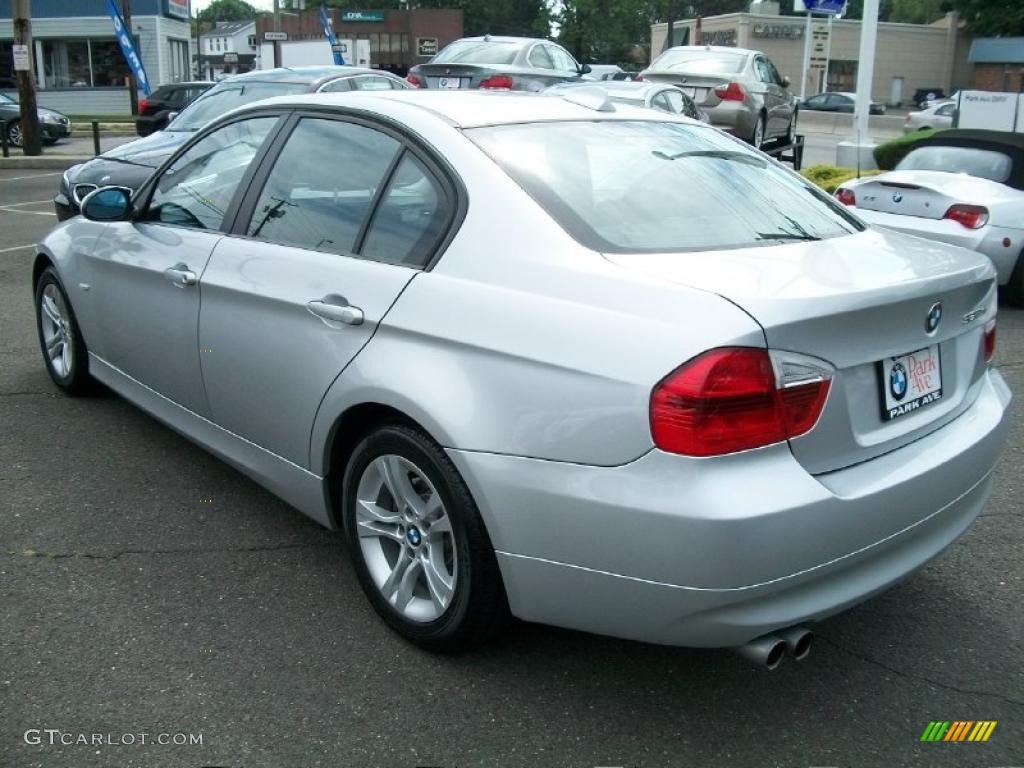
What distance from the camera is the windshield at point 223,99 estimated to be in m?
9.96

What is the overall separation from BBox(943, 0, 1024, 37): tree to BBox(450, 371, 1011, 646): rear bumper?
53.0m

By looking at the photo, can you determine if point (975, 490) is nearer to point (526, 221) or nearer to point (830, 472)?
point (830, 472)

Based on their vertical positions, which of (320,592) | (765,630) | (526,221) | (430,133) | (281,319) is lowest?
(320,592)

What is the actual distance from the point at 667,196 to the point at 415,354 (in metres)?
0.97

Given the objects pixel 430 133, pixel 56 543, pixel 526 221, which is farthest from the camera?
pixel 56 543

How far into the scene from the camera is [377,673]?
122 inches

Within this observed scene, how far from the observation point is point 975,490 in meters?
3.12

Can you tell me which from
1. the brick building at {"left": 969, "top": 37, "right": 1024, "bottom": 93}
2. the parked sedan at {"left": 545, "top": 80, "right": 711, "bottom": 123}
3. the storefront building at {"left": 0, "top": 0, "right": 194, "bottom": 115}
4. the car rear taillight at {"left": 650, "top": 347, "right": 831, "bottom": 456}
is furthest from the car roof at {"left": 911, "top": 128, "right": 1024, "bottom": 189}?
the brick building at {"left": 969, "top": 37, "right": 1024, "bottom": 93}

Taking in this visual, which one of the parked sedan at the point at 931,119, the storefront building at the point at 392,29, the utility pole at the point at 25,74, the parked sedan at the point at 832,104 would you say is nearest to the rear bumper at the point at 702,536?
the utility pole at the point at 25,74

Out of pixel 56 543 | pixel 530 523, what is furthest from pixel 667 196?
pixel 56 543

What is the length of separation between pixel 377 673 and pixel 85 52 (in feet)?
141

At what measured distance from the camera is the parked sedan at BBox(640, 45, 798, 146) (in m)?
15.3

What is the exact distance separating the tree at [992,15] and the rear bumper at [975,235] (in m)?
46.7

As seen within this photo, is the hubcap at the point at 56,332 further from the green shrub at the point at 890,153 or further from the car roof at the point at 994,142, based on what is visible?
the green shrub at the point at 890,153
